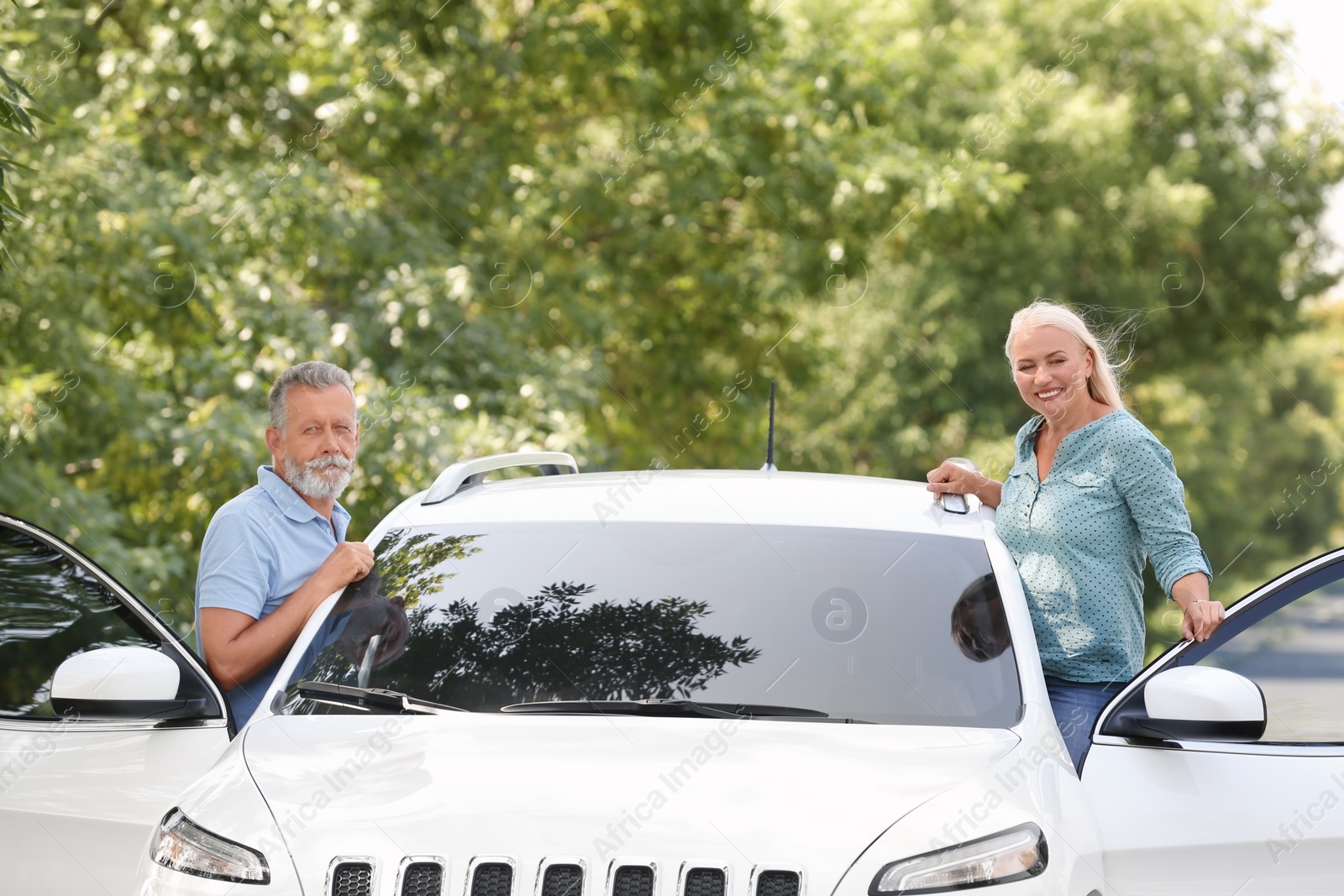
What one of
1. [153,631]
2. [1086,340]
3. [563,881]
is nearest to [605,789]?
[563,881]

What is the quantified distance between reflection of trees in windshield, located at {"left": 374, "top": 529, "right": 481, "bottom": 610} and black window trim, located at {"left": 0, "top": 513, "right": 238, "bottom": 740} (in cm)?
45

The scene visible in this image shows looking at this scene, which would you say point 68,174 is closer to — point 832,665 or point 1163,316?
point 832,665

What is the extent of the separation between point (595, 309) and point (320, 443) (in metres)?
9.66

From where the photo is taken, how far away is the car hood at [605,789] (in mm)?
2502

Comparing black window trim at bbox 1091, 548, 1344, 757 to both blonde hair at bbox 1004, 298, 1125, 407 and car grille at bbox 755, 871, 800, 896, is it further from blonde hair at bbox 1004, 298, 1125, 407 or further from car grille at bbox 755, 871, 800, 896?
car grille at bbox 755, 871, 800, 896

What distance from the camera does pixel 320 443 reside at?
3990 mm

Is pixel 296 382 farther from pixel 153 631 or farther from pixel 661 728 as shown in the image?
pixel 661 728

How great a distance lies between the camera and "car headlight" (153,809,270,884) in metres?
2.58

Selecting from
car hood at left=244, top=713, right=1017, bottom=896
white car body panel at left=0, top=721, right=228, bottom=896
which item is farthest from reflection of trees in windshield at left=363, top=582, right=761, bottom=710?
white car body panel at left=0, top=721, right=228, bottom=896

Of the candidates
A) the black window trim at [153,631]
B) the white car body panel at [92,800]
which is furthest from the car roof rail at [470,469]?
the white car body panel at [92,800]

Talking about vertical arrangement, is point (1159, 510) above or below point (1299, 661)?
above

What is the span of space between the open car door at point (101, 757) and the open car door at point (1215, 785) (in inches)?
75.6

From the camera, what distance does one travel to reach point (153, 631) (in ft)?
11.2

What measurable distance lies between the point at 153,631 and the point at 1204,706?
233 centimetres
